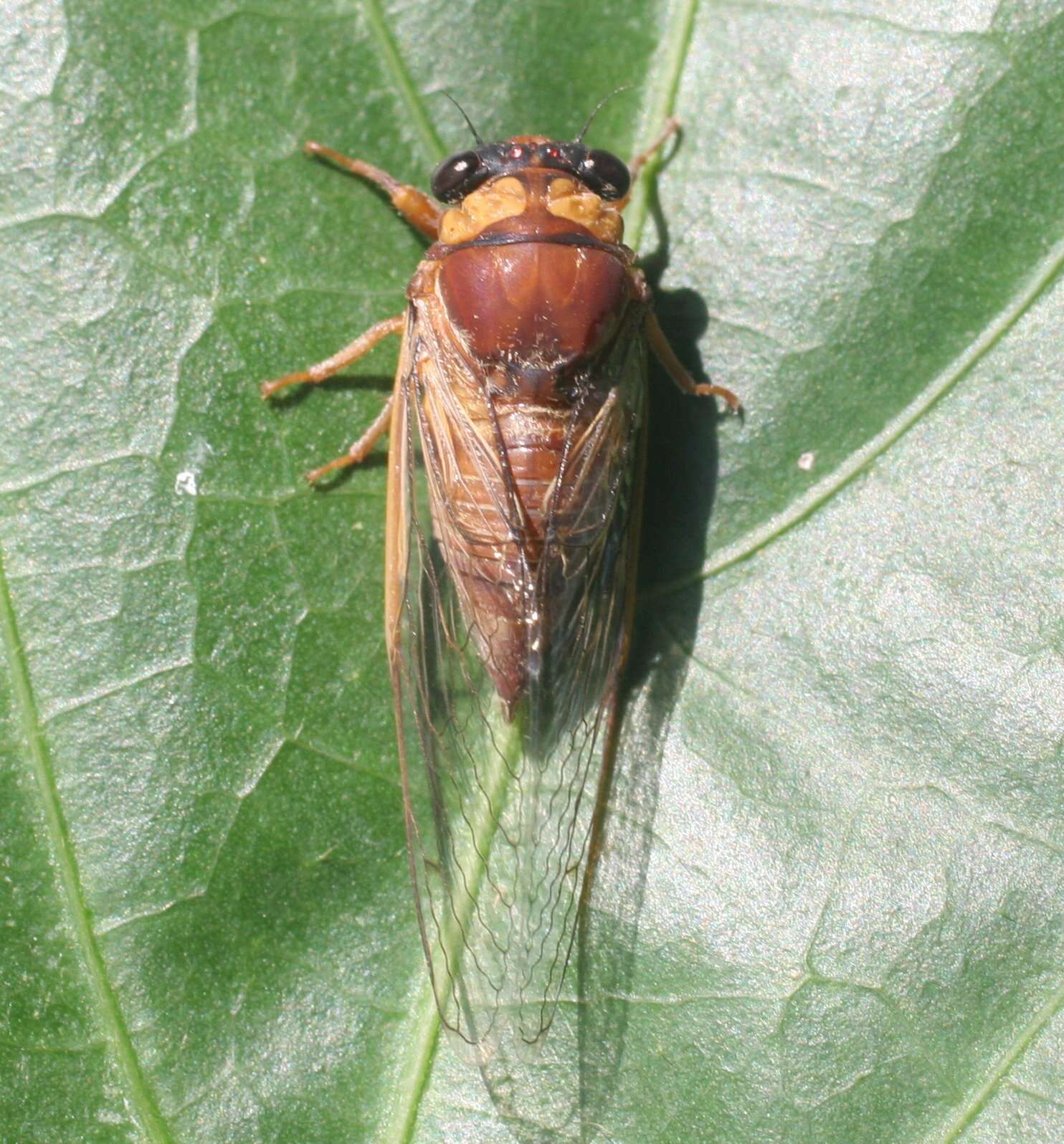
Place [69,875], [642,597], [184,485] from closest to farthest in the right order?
[69,875] → [184,485] → [642,597]

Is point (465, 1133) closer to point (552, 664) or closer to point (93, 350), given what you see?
point (552, 664)

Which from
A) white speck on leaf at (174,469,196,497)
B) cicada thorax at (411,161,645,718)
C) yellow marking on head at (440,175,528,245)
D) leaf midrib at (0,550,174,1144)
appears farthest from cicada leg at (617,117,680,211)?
leaf midrib at (0,550,174,1144)

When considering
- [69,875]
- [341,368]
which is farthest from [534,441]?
[69,875]

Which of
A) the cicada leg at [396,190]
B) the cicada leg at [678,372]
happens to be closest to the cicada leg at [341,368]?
the cicada leg at [396,190]

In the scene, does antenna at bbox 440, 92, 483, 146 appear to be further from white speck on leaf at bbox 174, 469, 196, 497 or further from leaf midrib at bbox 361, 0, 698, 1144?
white speck on leaf at bbox 174, 469, 196, 497

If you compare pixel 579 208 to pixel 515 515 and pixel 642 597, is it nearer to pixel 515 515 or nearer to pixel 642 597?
pixel 515 515

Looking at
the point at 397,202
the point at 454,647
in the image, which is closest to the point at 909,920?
the point at 454,647

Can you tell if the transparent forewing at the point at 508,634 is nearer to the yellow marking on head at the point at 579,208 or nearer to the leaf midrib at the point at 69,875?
the yellow marking on head at the point at 579,208
